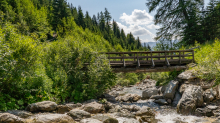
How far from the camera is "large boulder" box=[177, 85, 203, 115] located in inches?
351

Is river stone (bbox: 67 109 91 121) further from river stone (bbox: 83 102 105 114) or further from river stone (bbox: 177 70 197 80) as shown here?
river stone (bbox: 177 70 197 80)

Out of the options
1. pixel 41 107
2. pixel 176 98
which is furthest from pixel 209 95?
pixel 41 107

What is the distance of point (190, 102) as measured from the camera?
9.08m

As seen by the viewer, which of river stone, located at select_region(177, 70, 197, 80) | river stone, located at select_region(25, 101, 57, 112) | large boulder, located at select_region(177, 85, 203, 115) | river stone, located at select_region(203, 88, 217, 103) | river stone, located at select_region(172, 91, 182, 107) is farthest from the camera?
river stone, located at select_region(177, 70, 197, 80)

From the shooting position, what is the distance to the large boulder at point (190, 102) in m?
8.91

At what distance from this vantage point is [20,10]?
4222 centimetres

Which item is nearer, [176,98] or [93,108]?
[93,108]

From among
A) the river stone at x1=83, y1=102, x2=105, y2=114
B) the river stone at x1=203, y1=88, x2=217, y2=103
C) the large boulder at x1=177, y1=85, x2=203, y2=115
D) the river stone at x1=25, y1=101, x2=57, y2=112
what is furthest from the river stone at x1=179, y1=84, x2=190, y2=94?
the river stone at x1=25, y1=101, x2=57, y2=112

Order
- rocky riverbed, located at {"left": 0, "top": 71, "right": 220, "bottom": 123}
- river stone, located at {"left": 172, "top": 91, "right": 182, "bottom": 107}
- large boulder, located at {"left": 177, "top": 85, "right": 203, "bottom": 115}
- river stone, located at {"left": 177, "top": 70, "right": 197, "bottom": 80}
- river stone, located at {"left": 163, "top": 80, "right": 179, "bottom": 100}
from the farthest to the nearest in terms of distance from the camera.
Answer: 1. river stone, located at {"left": 163, "top": 80, "right": 179, "bottom": 100}
2. river stone, located at {"left": 177, "top": 70, "right": 197, "bottom": 80}
3. river stone, located at {"left": 172, "top": 91, "right": 182, "bottom": 107}
4. large boulder, located at {"left": 177, "top": 85, "right": 203, "bottom": 115}
5. rocky riverbed, located at {"left": 0, "top": 71, "right": 220, "bottom": 123}

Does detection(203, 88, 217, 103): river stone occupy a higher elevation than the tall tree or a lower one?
lower

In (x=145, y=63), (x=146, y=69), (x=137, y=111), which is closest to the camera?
(x=137, y=111)

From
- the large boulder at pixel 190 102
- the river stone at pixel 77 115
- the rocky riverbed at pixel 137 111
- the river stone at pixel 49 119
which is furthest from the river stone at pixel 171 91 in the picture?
the river stone at pixel 49 119

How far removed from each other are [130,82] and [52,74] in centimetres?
2939

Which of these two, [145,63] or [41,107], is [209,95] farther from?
[41,107]
